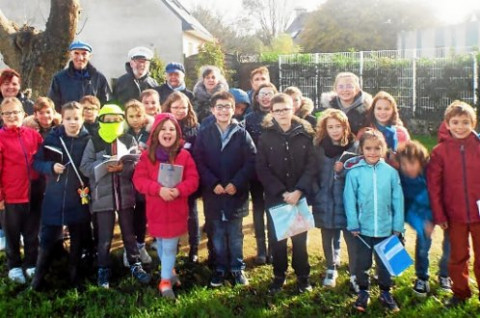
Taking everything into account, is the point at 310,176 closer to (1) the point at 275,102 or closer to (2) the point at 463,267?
(1) the point at 275,102

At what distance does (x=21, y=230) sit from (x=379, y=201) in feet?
11.5

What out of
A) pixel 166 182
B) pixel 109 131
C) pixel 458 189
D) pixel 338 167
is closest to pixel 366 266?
pixel 338 167

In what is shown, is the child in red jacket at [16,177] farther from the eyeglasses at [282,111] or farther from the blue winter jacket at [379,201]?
the blue winter jacket at [379,201]

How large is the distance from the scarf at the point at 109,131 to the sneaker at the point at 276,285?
2.00 m

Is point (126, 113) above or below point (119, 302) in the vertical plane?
above

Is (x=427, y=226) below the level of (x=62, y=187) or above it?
below

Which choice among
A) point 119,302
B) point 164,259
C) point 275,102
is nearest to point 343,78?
point 275,102

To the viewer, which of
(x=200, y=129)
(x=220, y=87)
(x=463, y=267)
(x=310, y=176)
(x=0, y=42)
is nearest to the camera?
(x=463, y=267)

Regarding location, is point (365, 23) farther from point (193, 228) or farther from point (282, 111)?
point (282, 111)

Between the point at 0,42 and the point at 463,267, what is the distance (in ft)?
25.3

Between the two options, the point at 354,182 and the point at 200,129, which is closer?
the point at 354,182

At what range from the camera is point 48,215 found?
4.75 meters

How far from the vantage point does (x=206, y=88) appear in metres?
6.10

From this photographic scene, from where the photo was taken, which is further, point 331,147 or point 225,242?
point 225,242
